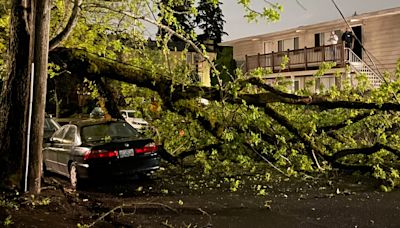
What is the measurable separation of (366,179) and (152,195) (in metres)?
4.84

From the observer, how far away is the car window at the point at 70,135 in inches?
422

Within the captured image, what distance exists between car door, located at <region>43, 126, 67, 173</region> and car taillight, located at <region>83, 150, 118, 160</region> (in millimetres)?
1503

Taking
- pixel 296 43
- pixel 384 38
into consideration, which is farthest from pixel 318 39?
pixel 384 38

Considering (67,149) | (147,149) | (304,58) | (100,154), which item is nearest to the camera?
(100,154)

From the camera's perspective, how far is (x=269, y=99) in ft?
32.6

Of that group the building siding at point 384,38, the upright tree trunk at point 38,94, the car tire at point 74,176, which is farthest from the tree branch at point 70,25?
the building siding at point 384,38

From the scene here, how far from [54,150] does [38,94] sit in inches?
144

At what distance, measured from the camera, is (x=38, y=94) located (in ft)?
26.8

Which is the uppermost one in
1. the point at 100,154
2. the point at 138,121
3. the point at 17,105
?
the point at 17,105

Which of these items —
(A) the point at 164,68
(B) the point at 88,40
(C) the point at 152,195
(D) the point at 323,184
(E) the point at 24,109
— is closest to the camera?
(E) the point at 24,109

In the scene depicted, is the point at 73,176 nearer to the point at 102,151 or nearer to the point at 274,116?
the point at 102,151

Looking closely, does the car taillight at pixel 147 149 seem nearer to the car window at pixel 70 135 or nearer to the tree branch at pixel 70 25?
the car window at pixel 70 135

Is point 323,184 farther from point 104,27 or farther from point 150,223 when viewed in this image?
point 104,27

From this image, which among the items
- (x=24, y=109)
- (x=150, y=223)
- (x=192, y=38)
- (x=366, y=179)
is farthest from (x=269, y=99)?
(x=24, y=109)
